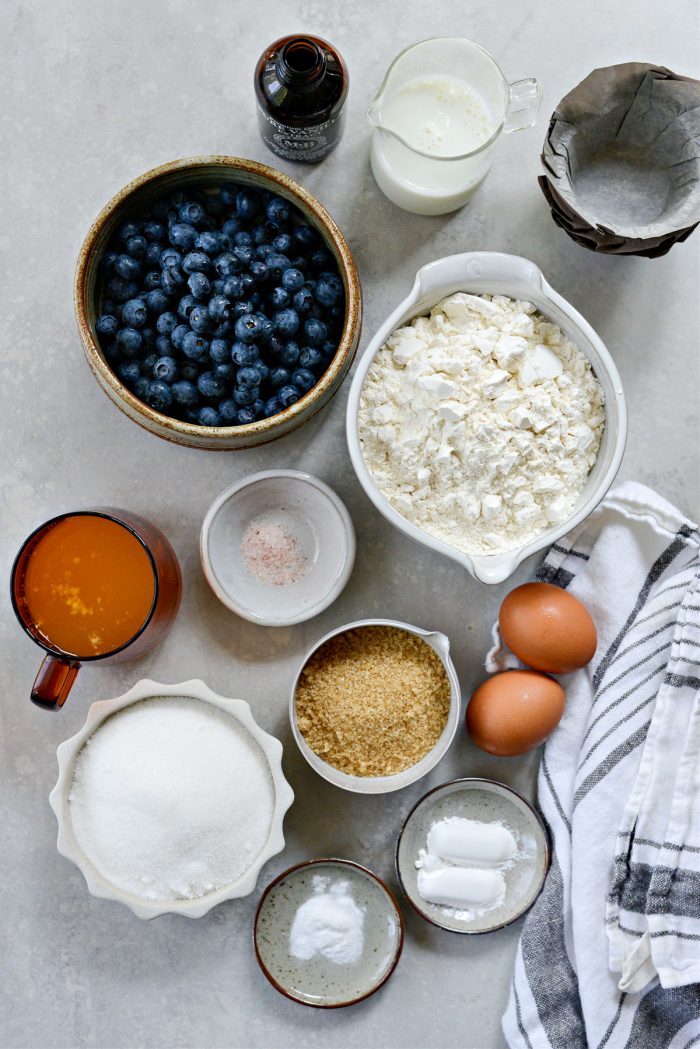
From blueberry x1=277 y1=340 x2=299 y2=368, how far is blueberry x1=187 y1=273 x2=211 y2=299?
0.13m

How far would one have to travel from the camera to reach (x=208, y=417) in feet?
3.88

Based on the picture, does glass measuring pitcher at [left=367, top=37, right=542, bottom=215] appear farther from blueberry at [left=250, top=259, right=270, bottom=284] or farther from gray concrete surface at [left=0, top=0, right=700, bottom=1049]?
blueberry at [left=250, top=259, right=270, bottom=284]

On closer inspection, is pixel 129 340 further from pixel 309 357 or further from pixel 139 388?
pixel 309 357

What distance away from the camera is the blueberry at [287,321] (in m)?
1.16

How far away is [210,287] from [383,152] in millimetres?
348

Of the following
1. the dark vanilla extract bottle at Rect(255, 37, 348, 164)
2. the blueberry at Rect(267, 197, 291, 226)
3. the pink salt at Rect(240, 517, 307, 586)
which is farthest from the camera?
the pink salt at Rect(240, 517, 307, 586)

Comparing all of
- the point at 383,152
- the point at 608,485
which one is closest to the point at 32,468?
the point at 383,152

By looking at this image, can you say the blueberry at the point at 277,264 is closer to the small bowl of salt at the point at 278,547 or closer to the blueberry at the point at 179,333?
the blueberry at the point at 179,333

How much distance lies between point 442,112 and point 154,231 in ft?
1.51

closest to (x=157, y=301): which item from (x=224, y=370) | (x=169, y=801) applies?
(x=224, y=370)

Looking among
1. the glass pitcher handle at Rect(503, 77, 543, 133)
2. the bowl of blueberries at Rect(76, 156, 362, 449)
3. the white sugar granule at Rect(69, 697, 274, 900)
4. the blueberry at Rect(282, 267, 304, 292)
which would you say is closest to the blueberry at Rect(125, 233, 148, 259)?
the bowl of blueberries at Rect(76, 156, 362, 449)

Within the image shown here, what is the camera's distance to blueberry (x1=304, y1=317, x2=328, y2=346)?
1.18 m

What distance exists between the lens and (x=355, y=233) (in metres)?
1.34

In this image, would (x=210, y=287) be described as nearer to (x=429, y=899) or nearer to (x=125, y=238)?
(x=125, y=238)
